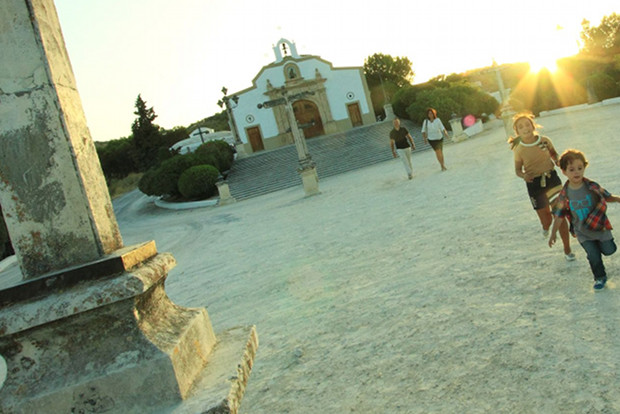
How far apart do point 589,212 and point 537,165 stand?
1.31 m

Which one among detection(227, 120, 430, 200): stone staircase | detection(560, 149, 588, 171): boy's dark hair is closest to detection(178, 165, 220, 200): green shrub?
detection(227, 120, 430, 200): stone staircase

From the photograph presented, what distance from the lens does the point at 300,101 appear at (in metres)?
A: 38.7

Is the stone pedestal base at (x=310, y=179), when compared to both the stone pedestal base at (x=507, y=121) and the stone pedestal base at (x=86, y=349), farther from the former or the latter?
the stone pedestal base at (x=86, y=349)

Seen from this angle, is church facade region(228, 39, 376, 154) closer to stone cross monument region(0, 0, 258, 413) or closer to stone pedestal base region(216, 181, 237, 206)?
stone pedestal base region(216, 181, 237, 206)

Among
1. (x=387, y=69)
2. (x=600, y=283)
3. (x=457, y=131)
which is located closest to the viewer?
(x=600, y=283)

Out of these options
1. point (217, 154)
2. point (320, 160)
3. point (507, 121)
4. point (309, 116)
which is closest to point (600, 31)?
point (309, 116)

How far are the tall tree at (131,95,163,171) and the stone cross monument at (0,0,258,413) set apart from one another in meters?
50.7

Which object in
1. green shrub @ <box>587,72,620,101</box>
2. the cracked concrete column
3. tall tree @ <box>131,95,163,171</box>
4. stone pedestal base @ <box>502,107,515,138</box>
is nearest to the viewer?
the cracked concrete column

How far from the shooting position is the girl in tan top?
4859 mm

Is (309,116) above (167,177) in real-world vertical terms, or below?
above

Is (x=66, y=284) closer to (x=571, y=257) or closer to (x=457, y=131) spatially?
(x=571, y=257)

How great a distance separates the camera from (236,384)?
1.59 m

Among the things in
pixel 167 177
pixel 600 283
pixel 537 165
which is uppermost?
pixel 167 177

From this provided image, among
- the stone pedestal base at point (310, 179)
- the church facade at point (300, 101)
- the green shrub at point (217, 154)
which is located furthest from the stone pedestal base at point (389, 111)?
the stone pedestal base at point (310, 179)
